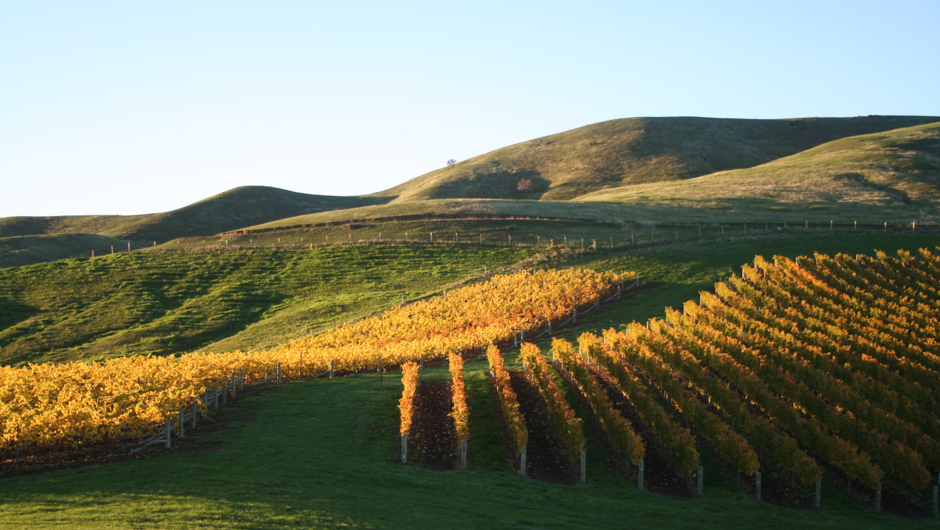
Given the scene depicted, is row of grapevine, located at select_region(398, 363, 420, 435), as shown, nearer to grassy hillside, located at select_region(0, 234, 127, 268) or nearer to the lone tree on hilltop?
grassy hillside, located at select_region(0, 234, 127, 268)

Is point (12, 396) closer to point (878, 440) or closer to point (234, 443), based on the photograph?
point (234, 443)

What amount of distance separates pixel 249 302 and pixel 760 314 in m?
46.1

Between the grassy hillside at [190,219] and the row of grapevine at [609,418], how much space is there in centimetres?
11919

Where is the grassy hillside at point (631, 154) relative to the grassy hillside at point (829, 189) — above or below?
above

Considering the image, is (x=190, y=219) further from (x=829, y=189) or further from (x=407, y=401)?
(x=407, y=401)

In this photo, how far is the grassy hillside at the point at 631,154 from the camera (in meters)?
156

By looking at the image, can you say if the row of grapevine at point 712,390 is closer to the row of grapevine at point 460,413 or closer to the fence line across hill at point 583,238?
the row of grapevine at point 460,413

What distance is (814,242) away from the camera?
61.6 meters

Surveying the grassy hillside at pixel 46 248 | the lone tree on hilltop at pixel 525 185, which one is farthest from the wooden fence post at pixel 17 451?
the lone tree on hilltop at pixel 525 185

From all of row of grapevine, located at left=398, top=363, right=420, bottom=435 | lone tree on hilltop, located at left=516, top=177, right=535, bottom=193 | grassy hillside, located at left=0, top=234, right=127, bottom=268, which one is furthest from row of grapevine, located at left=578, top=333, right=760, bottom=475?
lone tree on hilltop, located at left=516, top=177, right=535, bottom=193

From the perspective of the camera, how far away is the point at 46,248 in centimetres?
9556

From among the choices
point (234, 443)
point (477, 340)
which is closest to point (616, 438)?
point (234, 443)

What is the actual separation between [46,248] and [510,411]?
97.0 metres

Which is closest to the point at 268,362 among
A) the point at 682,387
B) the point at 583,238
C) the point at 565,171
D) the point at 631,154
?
the point at 682,387
